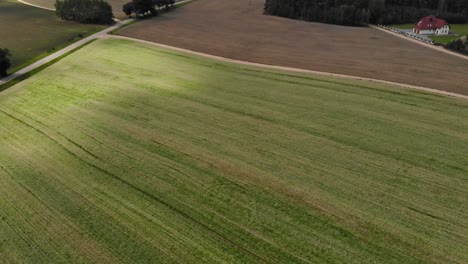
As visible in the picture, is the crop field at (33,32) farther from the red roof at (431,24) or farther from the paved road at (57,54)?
the red roof at (431,24)

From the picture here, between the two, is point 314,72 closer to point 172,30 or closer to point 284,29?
point 284,29

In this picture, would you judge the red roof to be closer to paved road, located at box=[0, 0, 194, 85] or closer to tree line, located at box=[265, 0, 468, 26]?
tree line, located at box=[265, 0, 468, 26]

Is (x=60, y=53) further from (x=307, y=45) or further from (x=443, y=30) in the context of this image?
(x=443, y=30)

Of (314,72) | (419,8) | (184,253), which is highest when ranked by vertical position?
(419,8)

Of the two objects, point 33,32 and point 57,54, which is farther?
point 33,32

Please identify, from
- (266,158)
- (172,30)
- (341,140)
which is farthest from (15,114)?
(172,30)

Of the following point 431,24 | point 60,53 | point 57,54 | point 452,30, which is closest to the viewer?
point 57,54

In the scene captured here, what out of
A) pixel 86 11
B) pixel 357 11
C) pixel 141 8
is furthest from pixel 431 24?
pixel 86 11

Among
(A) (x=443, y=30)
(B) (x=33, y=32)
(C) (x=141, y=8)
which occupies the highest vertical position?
(C) (x=141, y=8)
